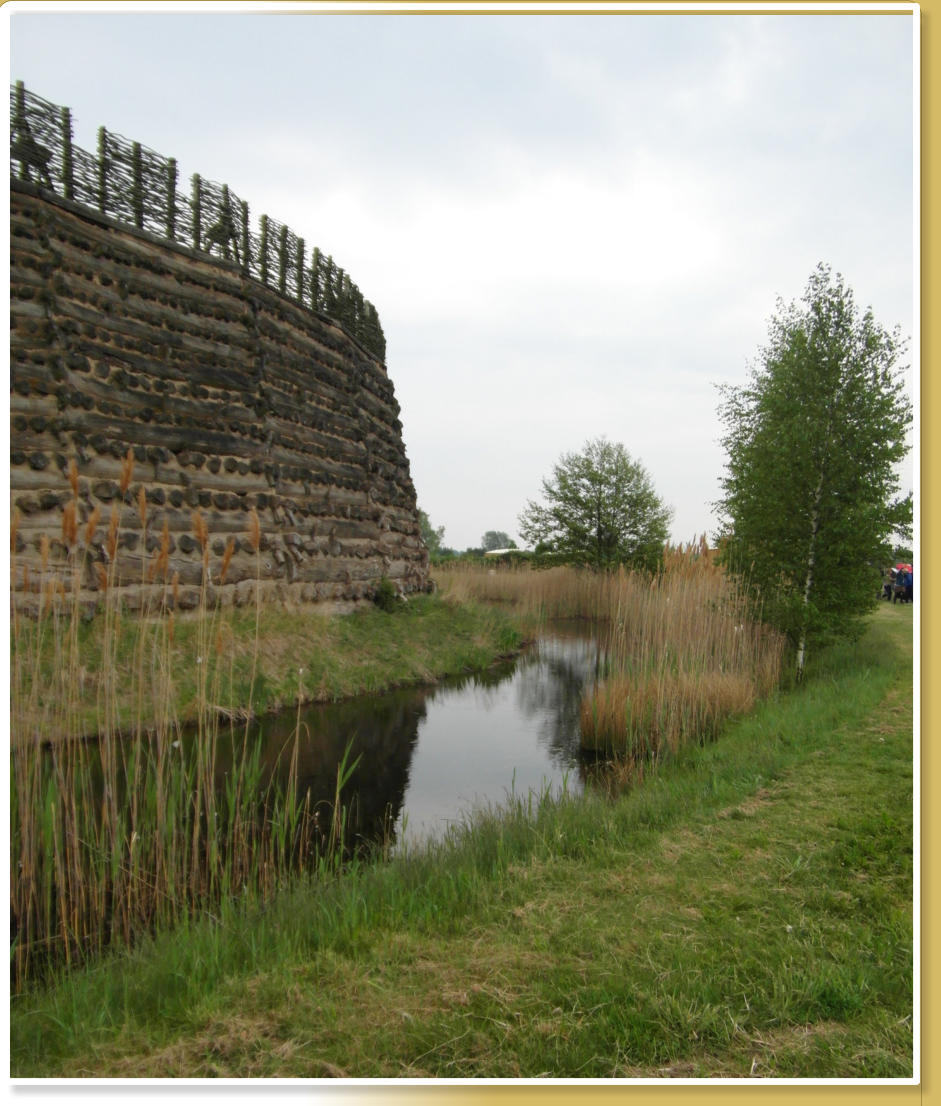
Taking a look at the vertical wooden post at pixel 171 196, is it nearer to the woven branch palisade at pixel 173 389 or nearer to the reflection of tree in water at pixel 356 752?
the woven branch palisade at pixel 173 389

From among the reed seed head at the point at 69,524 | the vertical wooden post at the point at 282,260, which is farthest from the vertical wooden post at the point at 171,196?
the reed seed head at the point at 69,524

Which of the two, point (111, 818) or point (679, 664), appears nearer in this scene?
point (111, 818)

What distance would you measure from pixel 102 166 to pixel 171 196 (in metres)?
1.22

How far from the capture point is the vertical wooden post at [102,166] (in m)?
10.1

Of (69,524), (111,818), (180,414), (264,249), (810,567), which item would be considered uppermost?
(264,249)

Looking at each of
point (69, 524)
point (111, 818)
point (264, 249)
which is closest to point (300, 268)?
point (264, 249)

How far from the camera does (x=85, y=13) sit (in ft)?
10.3

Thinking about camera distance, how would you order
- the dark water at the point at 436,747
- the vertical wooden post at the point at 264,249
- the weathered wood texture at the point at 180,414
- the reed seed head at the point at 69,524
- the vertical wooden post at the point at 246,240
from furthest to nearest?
the vertical wooden post at the point at 264,249, the vertical wooden post at the point at 246,240, the weathered wood texture at the point at 180,414, the dark water at the point at 436,747, the reed seed head at the point at 69,524

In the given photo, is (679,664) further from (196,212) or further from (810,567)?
(196,212)

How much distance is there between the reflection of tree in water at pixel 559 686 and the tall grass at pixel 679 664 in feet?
1.43

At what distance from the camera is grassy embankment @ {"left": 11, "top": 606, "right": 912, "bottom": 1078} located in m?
2.51

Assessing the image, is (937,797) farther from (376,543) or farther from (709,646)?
(376,543)

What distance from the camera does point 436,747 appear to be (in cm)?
855

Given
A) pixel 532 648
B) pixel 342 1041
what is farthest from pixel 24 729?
pixel 532 648
